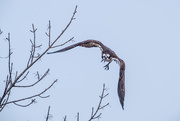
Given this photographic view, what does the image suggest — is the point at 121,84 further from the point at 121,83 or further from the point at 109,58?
the point at 109,58

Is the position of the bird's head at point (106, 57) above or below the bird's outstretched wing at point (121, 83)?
above

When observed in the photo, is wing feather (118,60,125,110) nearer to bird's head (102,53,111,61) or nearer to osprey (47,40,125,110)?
osprey (47,40,125,110)

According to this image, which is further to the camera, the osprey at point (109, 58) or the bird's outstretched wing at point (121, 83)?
the osprey at point (109, 58)

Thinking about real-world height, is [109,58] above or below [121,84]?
above

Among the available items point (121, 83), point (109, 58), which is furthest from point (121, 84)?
point (109, 58)

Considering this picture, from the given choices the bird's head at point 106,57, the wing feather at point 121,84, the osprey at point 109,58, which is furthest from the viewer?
the bird's head at point 106,57

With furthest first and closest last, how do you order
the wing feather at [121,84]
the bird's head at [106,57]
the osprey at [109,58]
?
the bird's head at [106,57] → the osprey at [109,58] → the wing feather at [121,84]

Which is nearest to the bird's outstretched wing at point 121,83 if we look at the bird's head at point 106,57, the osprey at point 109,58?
the osprey at point 109,58

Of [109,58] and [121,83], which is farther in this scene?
[109,58]

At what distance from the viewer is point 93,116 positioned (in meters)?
A: 4.04

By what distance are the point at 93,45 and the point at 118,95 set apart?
229 centimetres

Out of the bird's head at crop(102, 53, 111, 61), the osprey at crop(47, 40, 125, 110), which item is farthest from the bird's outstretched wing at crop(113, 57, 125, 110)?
the bird's head at crop(102, 53, 111, 61)

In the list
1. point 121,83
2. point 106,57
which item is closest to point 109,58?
point 106,57

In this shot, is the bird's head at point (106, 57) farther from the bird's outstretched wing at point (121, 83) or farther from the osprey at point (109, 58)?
the bird's outstretched wing at point (121, 83)
